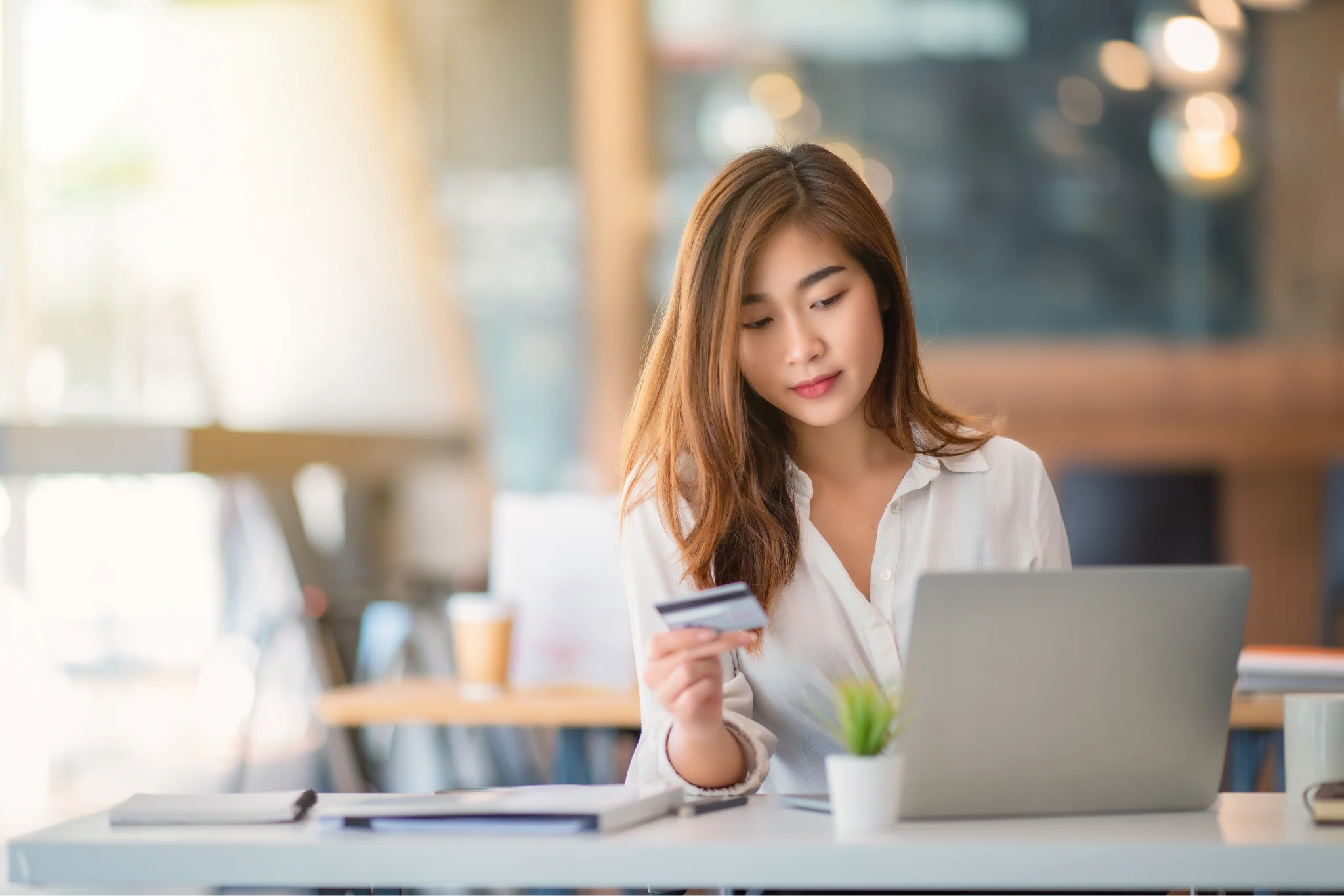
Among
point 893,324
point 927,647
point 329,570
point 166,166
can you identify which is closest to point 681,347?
point 893,324

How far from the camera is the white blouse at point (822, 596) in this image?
69.6 inches

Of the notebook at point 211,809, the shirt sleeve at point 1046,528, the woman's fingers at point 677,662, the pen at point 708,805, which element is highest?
the shirt sleeve at point 1046,528

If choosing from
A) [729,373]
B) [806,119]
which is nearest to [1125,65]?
[806,119]

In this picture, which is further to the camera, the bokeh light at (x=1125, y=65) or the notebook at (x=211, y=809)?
the bokeh light at (x=1125, y=65)

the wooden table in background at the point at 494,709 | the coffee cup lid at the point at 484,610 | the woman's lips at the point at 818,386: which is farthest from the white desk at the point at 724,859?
the coffee cup lid at the point at 484,610

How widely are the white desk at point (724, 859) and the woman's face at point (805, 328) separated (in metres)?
0.65

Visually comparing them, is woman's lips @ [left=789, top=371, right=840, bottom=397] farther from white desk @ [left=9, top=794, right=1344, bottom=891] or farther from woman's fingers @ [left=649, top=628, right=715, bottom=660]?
white desk @ [left=9, top=794, right=1344, bottom=891]

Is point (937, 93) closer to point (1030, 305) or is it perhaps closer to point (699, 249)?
point (1030, 305)

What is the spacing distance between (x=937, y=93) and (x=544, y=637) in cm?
400

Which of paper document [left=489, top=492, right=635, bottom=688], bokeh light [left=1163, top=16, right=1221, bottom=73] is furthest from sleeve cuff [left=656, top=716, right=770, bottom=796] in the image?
bokeh light [left=1163, top=16, right=1221, bottom=73]

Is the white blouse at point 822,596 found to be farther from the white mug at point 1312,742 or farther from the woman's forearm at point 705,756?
the white mug at point 1312,742

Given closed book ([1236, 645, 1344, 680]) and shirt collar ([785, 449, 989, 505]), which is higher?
shirt collar ([785, 449, 989, 505])

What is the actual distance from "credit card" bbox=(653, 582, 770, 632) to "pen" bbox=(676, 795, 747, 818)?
0.16m

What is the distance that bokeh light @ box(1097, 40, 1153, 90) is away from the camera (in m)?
6.02
